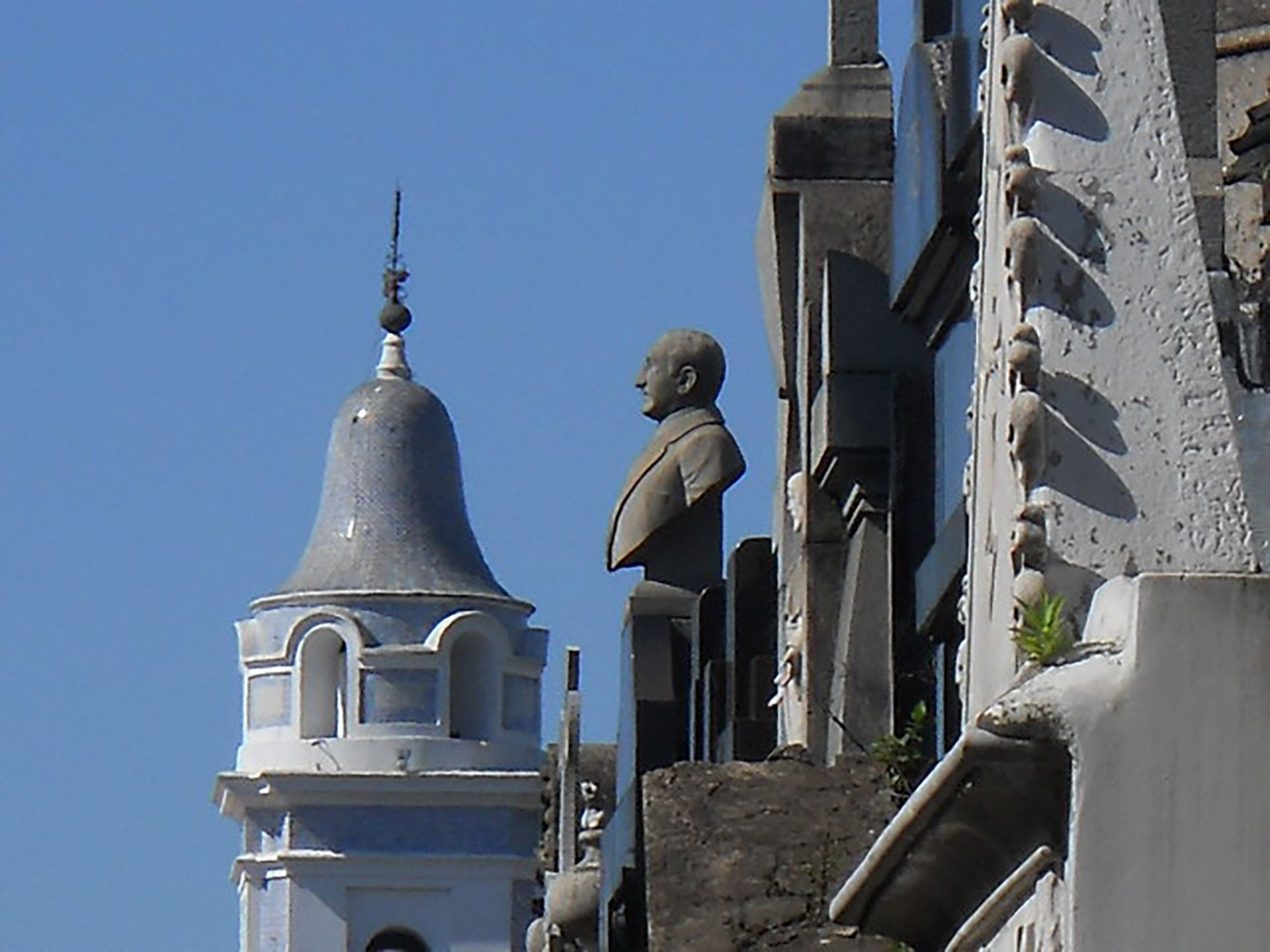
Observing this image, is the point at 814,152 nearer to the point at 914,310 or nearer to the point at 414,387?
the point at 914,310

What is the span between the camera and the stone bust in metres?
15.5

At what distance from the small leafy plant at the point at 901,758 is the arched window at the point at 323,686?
48.9m

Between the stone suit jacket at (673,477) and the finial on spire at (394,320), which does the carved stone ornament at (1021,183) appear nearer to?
the stone suit jacket at (673,477)

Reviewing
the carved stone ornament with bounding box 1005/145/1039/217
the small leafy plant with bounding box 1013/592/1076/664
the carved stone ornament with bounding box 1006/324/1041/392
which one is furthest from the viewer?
the carved stone ornament with bounding box 1005/145/1039/217

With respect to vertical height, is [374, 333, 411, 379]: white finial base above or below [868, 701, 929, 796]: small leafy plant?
above

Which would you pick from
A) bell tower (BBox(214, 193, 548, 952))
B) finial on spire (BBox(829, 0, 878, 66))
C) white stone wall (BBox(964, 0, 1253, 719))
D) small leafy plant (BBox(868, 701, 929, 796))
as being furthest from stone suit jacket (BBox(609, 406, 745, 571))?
bell tower (BBox(214, 193, 548, 952))

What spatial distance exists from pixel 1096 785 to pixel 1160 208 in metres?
1.16

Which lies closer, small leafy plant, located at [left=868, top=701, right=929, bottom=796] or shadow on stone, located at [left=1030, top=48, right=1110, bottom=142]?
shadow on stone, located at [left=1030, top=48, right=1110, bottom=142]

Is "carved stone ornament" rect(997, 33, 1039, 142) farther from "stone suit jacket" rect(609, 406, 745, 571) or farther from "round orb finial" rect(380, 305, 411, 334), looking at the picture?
"round orb finial" rect(380, 305, 411, 334)

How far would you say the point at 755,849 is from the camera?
10.8 metres

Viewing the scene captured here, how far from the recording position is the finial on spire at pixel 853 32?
13.9m

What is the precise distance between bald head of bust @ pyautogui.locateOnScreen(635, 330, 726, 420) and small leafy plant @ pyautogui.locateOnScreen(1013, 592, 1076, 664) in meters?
8.32

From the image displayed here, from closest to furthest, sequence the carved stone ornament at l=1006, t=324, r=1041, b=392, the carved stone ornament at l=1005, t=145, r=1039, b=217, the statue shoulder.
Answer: the carved stone ornament at l=1006, t=324, r=1041, b=392 < the carved stone ornament at l=1005, t=145, r=1039, b=217 < the statue shoulder

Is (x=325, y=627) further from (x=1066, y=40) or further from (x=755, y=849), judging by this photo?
(x=1066, y=40)
